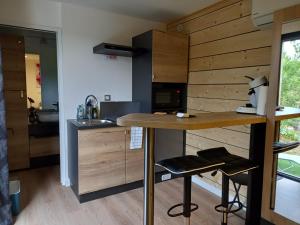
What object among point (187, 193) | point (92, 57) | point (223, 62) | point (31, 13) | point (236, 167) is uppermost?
point (31, 13)

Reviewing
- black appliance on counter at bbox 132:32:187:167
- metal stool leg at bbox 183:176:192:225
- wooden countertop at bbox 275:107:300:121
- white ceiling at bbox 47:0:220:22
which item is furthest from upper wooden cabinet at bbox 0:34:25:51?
wooden countertop at bbox 275:107:300:121

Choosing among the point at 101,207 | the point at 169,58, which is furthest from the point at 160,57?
the point at 101,207

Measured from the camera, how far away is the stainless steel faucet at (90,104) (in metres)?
3.02

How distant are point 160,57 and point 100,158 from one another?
151 centimetres

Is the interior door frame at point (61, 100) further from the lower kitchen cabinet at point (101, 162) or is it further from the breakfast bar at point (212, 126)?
the breakfast bar at point (212, 126)

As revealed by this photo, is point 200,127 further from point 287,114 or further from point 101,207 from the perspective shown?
point 101,207

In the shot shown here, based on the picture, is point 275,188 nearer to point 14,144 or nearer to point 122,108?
point 122,108

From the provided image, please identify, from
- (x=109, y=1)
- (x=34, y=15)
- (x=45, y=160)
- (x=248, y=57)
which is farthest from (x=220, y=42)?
(x=45, y=160)

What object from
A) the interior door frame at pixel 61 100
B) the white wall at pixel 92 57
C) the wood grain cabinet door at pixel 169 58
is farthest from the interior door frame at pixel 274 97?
the interior door frame at pixel 61 100

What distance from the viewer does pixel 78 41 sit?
2.94 meters

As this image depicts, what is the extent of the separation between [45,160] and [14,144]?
570 millimetres

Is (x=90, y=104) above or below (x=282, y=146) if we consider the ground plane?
above

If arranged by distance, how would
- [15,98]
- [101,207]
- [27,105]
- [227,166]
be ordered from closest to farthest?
[227,166]
[101,207]
[15,98]
[27,105]

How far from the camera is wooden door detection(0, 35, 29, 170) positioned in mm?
3340
